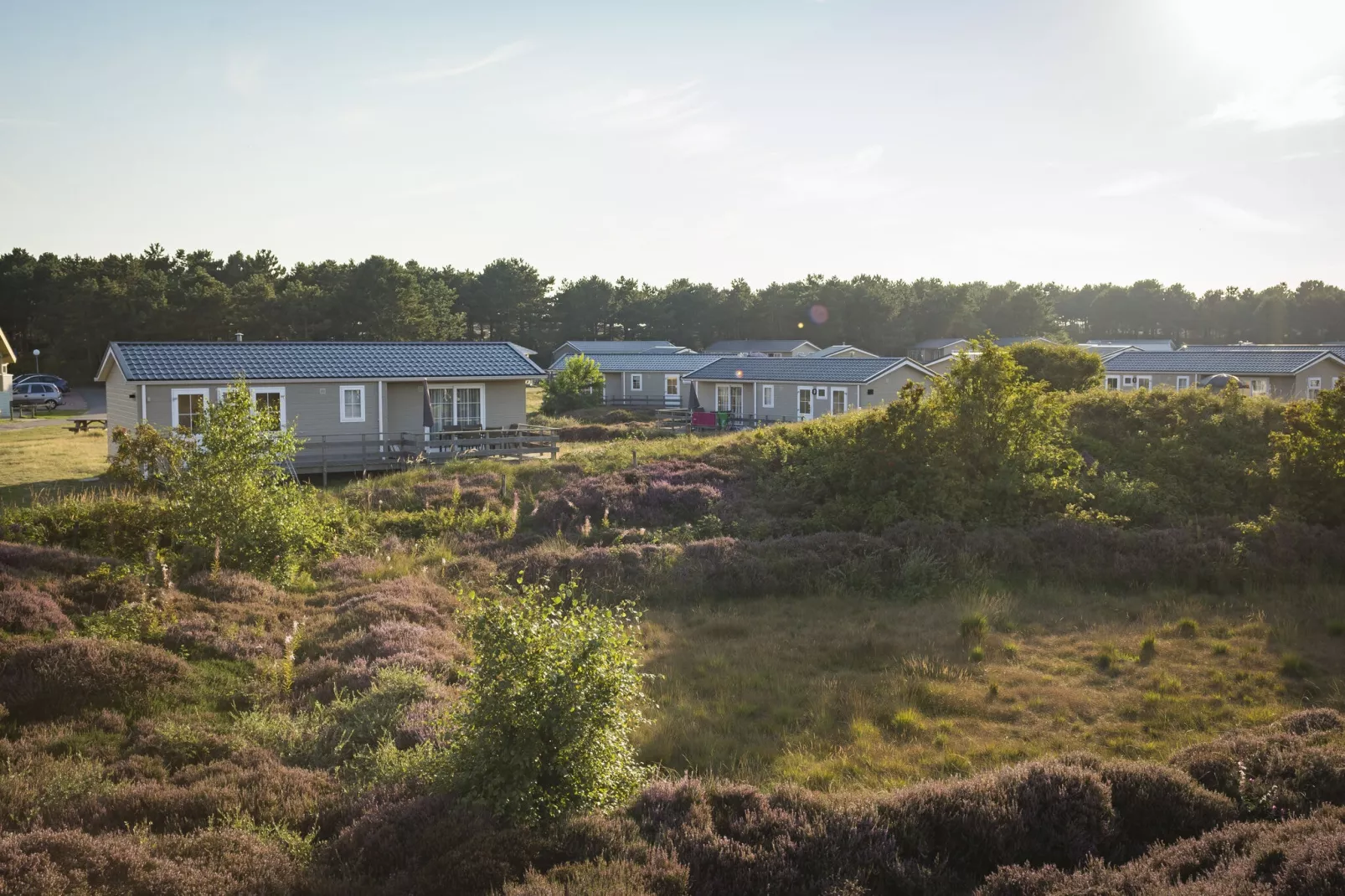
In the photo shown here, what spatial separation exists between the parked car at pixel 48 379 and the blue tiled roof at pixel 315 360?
33.6 metres

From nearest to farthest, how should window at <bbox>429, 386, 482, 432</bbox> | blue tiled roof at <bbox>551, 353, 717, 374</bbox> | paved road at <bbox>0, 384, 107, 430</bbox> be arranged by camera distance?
window at <bbox>429, 386, 482, 432</bbox>, paved road at <bbox>0, 384, 107, 430</bbox>, blue tiled roof at <bbox>551, 353, 717, 374</bbox>

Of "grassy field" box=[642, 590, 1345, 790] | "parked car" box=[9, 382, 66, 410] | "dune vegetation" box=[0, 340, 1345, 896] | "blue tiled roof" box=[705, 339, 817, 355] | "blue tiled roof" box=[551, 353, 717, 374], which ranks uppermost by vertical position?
"blue tiled roof" box=[705, 339, 817, 355]

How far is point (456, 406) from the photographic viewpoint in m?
32.2

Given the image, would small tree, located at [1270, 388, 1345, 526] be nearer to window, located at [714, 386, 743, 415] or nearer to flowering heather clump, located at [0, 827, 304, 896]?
flowering heather clump, located at [0, 827, 304, 896]

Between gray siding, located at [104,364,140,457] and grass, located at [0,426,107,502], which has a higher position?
gray siding, located at [104,364,140,457]

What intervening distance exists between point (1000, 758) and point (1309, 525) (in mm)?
10981

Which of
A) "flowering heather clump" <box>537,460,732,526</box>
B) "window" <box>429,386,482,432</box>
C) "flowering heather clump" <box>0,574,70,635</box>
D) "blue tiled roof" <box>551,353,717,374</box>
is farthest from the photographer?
"blue tiled roof" <box>551,353,717,374</box>

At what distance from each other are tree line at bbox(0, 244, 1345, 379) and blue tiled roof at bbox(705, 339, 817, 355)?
6207 mm

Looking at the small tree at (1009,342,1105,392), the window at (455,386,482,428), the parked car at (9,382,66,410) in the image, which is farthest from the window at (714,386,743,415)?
the parked car at (9,382,66,410)

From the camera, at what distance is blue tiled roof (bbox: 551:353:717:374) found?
6141 centimetres

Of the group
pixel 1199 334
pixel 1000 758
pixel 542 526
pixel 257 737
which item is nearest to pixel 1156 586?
pixel 1000 758

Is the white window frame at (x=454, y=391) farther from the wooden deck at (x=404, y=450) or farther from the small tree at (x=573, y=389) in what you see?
the small tree at (x=573, y=389)

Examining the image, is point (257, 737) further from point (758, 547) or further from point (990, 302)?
point (990, 302)

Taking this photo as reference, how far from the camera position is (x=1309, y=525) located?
16.4m
